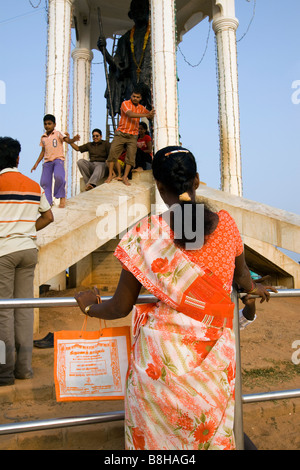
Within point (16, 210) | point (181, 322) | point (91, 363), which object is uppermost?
point (16, 210)

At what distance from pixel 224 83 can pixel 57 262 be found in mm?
7201

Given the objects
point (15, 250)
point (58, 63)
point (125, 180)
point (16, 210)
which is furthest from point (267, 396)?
point (58, 63)

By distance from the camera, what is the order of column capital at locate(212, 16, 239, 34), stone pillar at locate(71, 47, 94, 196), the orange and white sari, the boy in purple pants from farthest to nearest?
stone pillar at locate(71, 47, 94, 196)
column capital at locate(212, 16, 239, 34)
the boy in purple pants
the orange and white sari

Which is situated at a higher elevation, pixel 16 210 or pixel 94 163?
pixel 94 163

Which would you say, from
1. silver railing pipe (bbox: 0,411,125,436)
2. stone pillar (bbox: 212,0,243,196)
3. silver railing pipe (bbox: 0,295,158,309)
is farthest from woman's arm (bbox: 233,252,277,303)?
stone pillar (bbox: 212,0,243,196)

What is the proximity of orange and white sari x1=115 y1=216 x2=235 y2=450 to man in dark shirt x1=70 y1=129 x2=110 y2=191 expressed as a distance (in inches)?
257

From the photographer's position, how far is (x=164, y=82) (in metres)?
7.27

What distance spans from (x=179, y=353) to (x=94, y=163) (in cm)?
707

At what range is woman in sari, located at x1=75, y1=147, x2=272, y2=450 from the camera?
4.47ft

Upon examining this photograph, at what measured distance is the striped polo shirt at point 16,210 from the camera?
3303 mm

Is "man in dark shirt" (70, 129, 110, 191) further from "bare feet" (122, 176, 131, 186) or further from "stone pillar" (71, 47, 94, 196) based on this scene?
"stone pillar" (71, 47, 94, 196)

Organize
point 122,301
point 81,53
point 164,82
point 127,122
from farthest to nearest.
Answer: point 81,53 < point 164,82 < point 127,122 < point 122,301

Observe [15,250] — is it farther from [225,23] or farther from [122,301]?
[225,23]

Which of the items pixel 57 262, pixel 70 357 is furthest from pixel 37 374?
pixel 70 357
